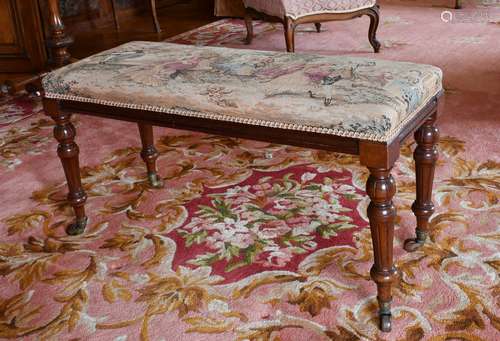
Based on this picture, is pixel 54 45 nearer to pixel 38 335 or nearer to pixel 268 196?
pixel 268 196

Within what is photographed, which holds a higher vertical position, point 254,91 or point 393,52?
point 254,91

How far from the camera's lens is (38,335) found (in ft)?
5.05

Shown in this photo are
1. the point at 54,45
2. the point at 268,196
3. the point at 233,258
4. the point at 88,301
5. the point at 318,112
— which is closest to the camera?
the point at 318,112

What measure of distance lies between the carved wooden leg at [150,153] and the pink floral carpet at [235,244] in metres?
0.05

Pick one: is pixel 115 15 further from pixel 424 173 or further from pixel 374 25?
pixel 424 173

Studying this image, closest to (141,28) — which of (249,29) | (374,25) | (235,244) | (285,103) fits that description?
(249,29)

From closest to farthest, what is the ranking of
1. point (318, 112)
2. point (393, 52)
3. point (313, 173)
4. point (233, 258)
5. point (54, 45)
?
point (318, 112), point (233, 258), point (313, 173), point (54, 45), point (393, 52)

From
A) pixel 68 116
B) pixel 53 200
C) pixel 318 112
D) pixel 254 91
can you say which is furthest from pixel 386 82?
pixel 53 200

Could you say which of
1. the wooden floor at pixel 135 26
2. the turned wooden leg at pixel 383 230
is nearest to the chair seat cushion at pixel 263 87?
the turned wooden leg at pixel 383 230

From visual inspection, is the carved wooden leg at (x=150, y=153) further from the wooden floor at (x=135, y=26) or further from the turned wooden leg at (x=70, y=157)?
the wooden floor at (x=135, y=26)

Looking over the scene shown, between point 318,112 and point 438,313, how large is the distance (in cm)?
59

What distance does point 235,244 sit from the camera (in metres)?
1.90

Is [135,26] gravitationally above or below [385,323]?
above

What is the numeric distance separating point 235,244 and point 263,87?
564 mm
